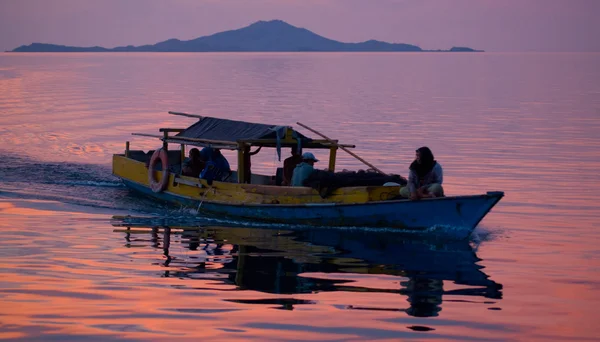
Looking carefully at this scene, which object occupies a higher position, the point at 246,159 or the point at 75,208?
the point at 246,159

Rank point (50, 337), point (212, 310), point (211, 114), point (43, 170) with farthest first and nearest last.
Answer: point (211, 114) < point (43, 170) < point (212, 310) < point (50, 337)

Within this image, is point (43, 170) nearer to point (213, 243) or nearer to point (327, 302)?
point (213, 243)

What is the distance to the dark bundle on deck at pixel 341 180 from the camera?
18281 millimetres

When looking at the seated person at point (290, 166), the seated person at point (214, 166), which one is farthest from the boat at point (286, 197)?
the seated person at point (290, 166)

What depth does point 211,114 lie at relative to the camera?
52.9 metres

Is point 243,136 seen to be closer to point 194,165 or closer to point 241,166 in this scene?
point 241,166

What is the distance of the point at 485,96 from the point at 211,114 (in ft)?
79.7

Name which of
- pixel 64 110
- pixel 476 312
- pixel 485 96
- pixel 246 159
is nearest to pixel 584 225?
pixel 246 159

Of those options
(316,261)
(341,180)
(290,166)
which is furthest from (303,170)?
(316,261)

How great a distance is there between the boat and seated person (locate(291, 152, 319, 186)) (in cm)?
24

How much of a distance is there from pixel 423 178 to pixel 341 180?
61.2 inches

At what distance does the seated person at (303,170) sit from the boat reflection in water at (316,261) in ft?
3.51

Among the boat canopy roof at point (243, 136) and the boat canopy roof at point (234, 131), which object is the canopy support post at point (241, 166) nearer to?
the boat canopy roof at point (243, 136)

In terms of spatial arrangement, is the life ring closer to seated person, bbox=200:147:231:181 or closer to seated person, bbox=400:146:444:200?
seated person, bbox=200:147:231:181
